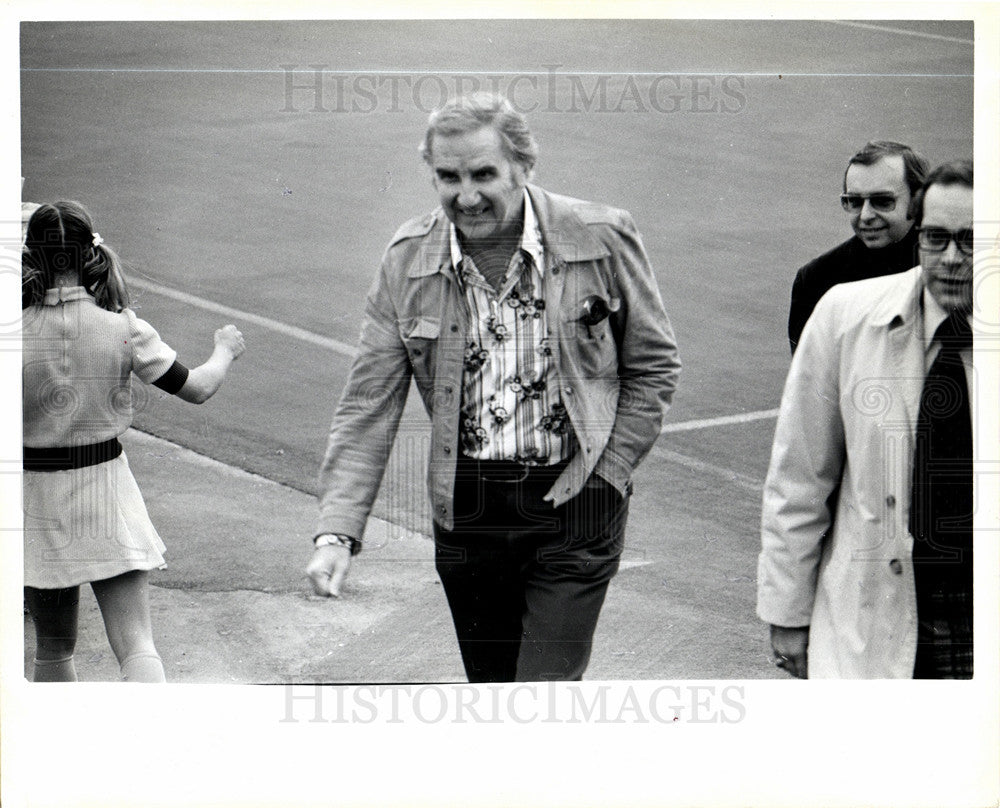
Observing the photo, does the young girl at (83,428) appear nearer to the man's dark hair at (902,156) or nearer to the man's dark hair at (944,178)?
the man's dark hair at (902,156)

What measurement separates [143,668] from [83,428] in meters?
0.89

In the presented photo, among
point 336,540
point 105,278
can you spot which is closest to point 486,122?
point 105,278

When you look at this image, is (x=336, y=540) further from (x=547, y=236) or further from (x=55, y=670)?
(x=547, y=236)

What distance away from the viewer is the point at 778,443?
495 cm

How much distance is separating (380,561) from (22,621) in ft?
4.40

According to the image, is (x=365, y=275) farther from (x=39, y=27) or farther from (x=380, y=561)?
(x=39, y=27)

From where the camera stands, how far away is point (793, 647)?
16.5 ft

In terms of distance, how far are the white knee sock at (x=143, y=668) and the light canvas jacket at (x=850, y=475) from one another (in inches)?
87.0

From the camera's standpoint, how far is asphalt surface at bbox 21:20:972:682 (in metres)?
5.09

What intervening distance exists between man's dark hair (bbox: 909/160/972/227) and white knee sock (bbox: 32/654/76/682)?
3.41m

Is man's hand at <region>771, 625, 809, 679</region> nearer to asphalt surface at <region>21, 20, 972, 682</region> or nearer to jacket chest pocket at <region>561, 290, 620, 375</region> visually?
asphalt surface at <region>21, 20, 972, 682</region>

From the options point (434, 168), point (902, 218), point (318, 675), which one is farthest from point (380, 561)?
point (902, 218)

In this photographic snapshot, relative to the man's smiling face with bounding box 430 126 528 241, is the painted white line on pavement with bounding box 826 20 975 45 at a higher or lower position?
higher

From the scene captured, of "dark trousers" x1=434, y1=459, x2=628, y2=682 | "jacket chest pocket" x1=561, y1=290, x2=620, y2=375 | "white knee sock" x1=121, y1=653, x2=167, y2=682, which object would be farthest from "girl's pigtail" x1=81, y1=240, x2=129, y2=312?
"jacket chest pocket" x1=561, y1=290, x2=620, y2=375
